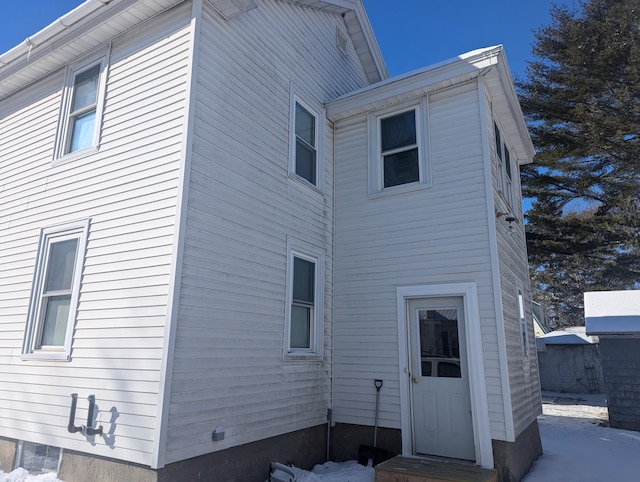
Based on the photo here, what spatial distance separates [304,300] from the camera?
6.82 m

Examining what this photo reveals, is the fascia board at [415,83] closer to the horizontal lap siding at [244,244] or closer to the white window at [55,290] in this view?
the horizontal lap siding at [244,244]

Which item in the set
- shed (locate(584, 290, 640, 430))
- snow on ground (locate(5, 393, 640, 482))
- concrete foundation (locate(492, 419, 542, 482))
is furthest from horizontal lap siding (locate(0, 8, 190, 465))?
shed (locate(584, 290, 640, 430))

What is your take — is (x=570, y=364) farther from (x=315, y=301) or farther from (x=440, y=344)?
(x=315, y=301)

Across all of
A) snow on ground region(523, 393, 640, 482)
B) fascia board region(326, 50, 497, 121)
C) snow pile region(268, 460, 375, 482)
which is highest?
fascia board region(326, 50, 497, 121)

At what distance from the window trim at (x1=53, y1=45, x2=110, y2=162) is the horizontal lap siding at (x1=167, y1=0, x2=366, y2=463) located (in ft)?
5.69

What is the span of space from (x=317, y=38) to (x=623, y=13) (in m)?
10.4

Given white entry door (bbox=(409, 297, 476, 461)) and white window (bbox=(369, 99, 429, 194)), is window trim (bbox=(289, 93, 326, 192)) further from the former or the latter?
white entry door (bbox=(409, 297, 476, 461))

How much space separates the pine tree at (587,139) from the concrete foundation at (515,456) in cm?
1118

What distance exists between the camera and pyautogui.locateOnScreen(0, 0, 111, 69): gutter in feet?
19.0

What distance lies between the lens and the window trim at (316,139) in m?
6.96

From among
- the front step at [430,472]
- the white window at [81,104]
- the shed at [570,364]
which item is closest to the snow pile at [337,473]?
the front step at [430,472]

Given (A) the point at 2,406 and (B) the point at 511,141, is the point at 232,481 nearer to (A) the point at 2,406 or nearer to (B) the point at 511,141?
(A) the point at 2,406

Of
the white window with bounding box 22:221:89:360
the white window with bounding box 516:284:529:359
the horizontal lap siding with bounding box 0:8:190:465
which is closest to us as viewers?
the horizontal lap siding with bounding box 0:8:190:465

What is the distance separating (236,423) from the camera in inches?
203
